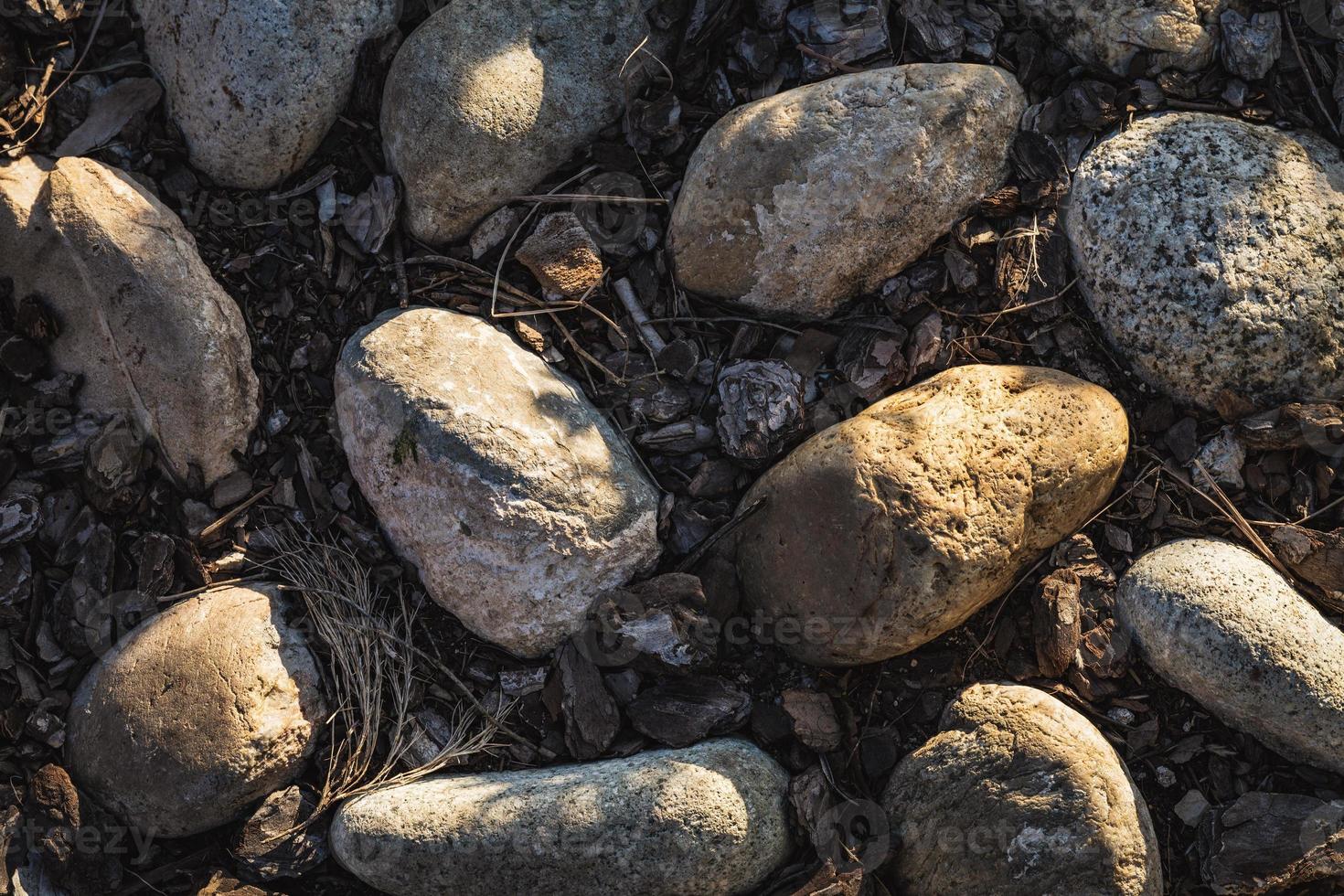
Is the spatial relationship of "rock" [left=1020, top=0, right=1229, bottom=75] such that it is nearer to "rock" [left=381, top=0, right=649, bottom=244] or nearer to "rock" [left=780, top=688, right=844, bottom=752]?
"rock" [left=381, top=0, right=649, bottom=244]

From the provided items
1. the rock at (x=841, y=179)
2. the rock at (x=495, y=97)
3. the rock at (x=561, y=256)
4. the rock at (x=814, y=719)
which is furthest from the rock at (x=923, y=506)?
the rock at (x=495, y=97)

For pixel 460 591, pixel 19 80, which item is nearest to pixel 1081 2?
pixel 460 591

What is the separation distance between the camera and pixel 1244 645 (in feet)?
9.25

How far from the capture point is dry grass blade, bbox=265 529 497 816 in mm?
3080

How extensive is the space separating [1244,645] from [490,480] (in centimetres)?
231

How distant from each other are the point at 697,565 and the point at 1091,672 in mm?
1286

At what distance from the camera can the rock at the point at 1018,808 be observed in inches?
105

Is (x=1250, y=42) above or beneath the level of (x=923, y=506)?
above

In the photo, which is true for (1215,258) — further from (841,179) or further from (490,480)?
(490,480)

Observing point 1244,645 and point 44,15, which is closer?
point 1244,645

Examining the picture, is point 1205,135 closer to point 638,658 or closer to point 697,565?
point 697,565

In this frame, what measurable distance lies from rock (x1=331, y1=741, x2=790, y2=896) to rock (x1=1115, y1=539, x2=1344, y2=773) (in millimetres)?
1272

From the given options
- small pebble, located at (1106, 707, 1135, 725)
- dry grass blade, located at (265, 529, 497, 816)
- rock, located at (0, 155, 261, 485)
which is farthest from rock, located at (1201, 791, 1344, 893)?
rock, located at (0, 155, 261, 485)

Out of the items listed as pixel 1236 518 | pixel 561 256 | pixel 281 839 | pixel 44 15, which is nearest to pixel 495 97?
pixel 561 256
